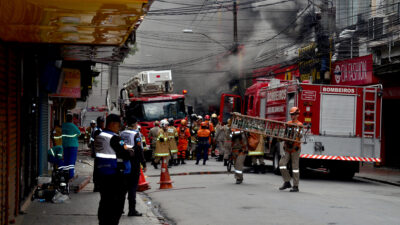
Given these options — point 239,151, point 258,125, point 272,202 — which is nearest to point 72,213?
point 272,202

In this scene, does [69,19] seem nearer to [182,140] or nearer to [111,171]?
[111,171]

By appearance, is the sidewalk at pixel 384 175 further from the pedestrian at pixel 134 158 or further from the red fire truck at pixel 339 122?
the pedestrian at pixel 134 158

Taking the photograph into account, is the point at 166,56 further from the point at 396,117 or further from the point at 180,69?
the point at 396,117

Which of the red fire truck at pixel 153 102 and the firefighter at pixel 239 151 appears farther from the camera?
the red fire truck at pixel 153 102

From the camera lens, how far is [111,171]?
6742mm

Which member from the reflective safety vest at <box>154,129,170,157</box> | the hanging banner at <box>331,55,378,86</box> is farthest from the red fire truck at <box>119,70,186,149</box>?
the hanging banner at <box>331,55,378,86</box>

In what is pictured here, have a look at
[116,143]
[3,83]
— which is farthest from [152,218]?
[3,83]

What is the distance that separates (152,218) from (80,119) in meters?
34.2

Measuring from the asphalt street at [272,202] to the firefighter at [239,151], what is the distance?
263 mm

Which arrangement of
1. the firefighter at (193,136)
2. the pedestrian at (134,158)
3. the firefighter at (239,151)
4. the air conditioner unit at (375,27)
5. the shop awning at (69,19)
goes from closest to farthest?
the shop awning at (69,19) < the pedestrian at (134,158) < the firefighter at (239,151) < the air conditioner unit at (375,27) < the firefighter at (193,136)

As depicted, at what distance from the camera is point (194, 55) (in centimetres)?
3850

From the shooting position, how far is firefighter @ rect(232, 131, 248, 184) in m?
13.2

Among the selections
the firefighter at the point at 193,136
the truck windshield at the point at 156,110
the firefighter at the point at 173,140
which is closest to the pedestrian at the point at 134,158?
the firefighter at the point at 173,140

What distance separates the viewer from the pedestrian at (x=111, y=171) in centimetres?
671
